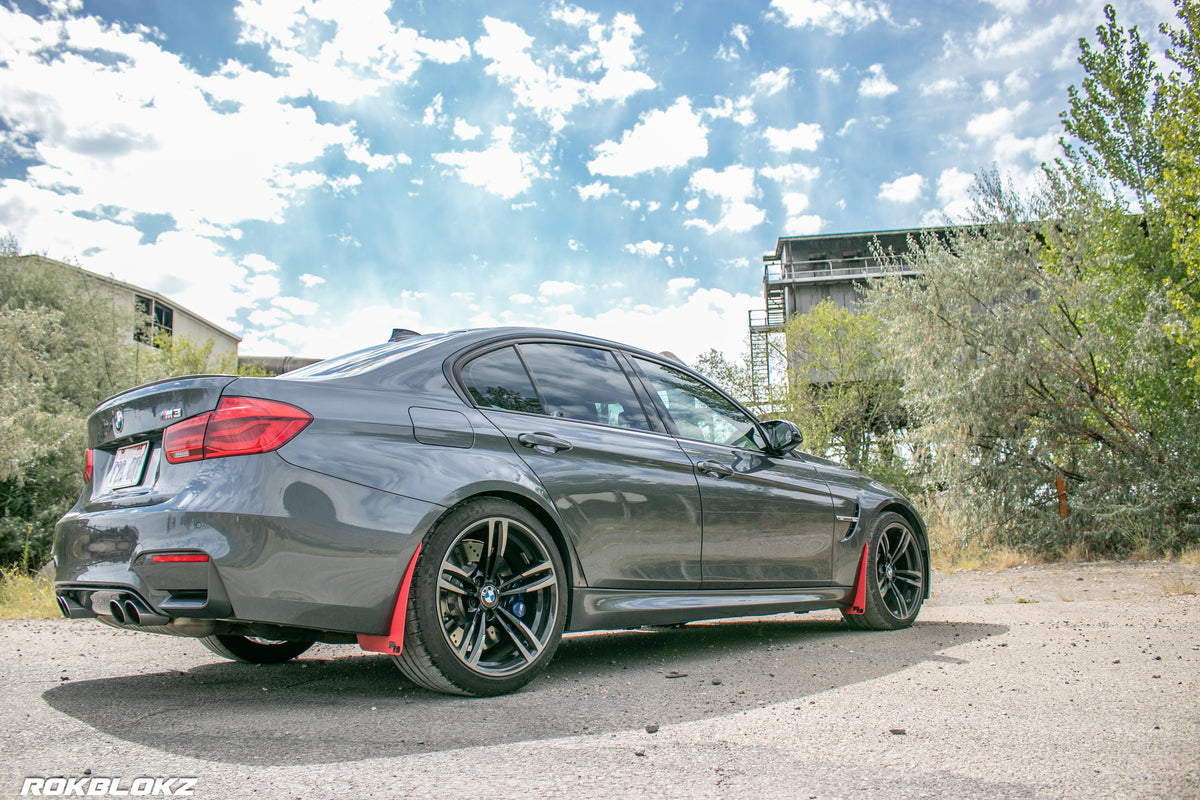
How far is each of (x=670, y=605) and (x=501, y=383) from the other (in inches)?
51.8

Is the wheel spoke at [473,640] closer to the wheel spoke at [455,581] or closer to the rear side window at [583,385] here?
the wheel spoke at [455,581]

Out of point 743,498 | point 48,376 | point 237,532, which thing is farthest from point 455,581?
point 48,376

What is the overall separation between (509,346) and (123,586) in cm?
182

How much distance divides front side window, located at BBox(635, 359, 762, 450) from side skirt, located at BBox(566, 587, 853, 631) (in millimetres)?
842

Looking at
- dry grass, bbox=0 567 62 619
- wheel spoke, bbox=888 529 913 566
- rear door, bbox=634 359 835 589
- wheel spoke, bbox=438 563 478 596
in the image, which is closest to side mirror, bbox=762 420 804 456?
rear door, bbox=634 359 835 589

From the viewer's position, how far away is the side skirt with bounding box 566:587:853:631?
362 cm

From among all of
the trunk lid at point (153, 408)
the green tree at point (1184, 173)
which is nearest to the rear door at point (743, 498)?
the trunk lid at point (153, 408)

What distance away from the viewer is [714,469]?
4387 mm

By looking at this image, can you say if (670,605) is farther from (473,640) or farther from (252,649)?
(252,649)

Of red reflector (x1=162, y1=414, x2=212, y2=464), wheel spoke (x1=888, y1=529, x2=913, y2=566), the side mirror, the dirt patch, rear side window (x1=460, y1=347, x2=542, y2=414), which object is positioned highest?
rear side window (x1=460, y1=347, x2=542, y2=414)

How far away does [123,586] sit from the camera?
2934 millimetres

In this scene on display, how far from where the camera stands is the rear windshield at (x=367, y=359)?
344 cm

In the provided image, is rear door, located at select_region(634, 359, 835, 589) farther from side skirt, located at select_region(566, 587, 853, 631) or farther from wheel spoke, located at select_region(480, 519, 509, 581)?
wheel spoke, located at select_region(480, 519, 509, 581)

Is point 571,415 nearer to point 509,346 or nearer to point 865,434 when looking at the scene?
point 509,346
